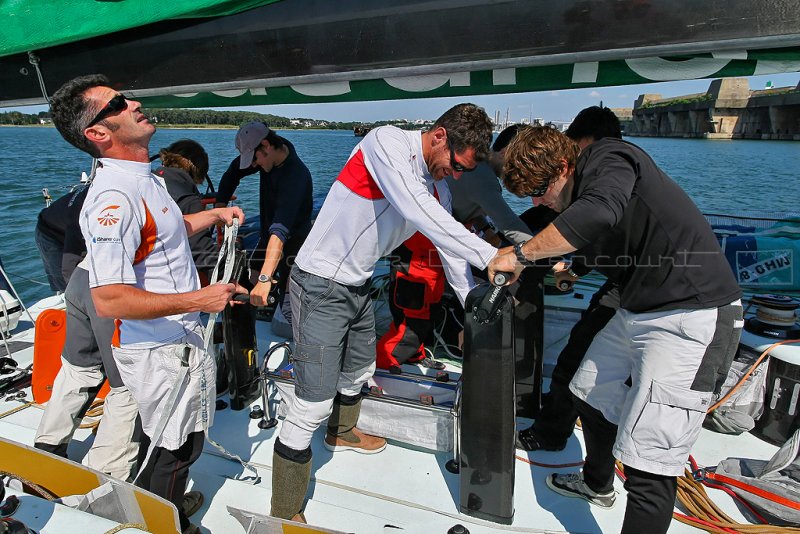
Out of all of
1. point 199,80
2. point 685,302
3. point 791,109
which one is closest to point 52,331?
point 199,80

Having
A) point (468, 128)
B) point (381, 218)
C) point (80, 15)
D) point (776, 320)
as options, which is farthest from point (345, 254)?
point (776, 320)

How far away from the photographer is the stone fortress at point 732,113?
48.5m

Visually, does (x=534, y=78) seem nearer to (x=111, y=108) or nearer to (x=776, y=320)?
(x=776, y=320)

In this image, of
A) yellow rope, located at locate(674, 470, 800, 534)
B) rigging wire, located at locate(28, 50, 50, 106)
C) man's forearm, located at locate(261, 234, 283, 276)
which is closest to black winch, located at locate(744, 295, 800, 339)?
yellow rope, located at locate(674, 470, 800, 534)

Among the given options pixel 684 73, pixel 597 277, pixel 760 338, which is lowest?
pixel 597 277

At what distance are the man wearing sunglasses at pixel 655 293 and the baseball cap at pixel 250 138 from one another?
2.12 m

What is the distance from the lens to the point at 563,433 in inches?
104

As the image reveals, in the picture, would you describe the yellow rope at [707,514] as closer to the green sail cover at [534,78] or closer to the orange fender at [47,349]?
the green sail cover at [534,78]

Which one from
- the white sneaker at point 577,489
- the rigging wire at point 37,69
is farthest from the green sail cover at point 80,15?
the white sneaker at point 577,489

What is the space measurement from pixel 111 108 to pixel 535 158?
58.0 inches

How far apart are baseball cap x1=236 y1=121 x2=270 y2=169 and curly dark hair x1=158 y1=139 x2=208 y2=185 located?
10.6 inches

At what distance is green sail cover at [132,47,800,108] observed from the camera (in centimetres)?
189

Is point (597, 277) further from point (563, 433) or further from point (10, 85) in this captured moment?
point (10, 85)

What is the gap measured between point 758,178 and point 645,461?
28618 millimetres
